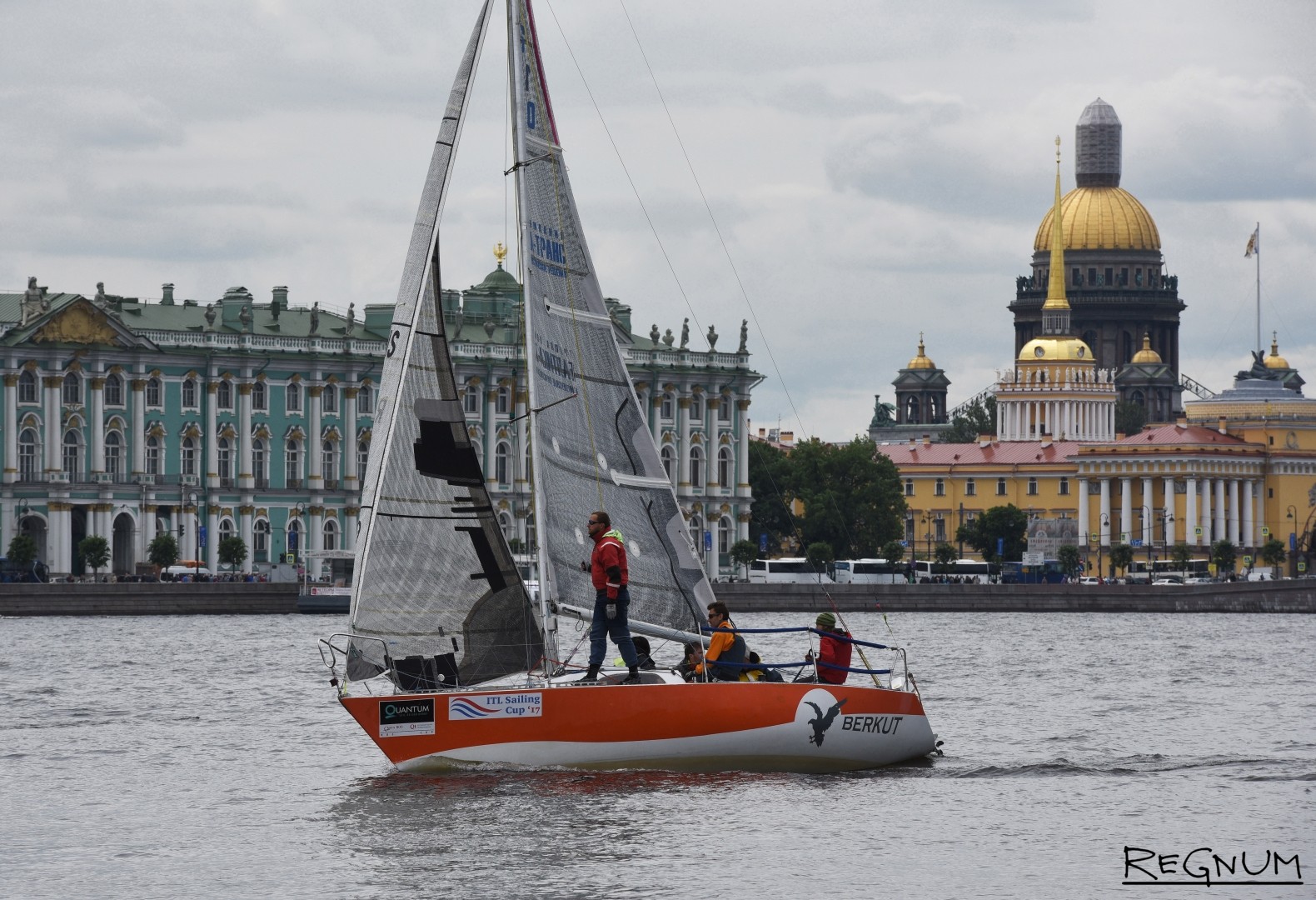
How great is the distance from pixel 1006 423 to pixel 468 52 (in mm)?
147541

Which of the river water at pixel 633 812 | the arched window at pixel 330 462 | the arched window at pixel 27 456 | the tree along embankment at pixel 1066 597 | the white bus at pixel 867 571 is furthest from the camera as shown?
the white bus at pixel 867 571

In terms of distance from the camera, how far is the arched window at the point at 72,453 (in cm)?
8794

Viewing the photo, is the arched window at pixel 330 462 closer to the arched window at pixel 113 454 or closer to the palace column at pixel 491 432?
the palace column at pixel 491 432

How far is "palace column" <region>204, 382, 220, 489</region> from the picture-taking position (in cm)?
9119

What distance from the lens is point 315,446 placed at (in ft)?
309

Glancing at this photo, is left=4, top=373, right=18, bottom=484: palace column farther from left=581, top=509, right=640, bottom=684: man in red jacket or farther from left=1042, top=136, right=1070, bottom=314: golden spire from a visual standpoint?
left=1042, top=136, right=1070, bottom=314: golden spire

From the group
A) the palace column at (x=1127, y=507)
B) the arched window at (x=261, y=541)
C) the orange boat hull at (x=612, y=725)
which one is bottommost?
the orange boat hull at (x=612, y=725)

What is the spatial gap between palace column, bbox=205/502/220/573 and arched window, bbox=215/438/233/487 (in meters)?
1.20

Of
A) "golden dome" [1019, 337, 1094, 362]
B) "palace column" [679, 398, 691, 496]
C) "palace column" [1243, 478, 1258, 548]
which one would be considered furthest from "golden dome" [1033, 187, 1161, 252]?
"palace column" [679, 398, 691, 496]

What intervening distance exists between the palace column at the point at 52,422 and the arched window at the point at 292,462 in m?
8.93

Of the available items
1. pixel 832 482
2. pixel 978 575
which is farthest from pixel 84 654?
pixel 832 482

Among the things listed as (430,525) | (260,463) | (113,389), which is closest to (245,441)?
(260,463)

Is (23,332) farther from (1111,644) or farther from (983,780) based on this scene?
(983,780)

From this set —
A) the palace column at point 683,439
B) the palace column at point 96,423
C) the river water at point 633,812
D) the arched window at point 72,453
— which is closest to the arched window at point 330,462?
the palace column at point 96,423
